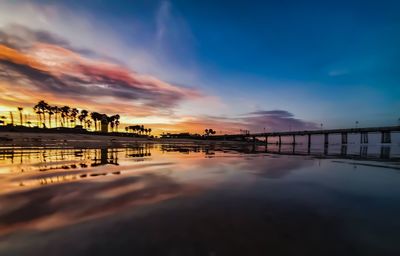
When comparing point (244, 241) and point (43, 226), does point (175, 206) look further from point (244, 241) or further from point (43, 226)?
point (43, 226)

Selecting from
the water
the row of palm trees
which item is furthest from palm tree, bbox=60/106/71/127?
the water

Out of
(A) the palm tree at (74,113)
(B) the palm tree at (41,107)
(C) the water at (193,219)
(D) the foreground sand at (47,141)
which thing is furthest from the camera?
(A) the palm tree at (74,113)

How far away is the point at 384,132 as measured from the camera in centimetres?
10819

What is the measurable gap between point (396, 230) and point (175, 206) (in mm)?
5113

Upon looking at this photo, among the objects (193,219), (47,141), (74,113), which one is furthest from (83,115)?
(193,219)

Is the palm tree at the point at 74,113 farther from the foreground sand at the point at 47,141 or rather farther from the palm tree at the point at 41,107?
the foreground sand at the point at 47,141

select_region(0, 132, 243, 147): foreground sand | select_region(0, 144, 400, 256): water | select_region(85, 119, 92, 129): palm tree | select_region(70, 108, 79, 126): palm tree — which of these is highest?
select_region(70, 108, 79, 126): palm tree

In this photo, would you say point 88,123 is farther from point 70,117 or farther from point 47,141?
point 47,141

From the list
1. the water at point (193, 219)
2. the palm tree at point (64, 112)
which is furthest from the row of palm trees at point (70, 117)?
the water at point (193, 219)

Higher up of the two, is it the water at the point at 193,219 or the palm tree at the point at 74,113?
the palm tree at the point at 74,113

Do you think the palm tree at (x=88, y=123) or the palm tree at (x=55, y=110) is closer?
the palm tree at (x=55, y=110)

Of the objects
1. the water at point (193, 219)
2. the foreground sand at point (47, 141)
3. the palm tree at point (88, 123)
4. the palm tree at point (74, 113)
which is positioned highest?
the palm tree at point (74, 113)

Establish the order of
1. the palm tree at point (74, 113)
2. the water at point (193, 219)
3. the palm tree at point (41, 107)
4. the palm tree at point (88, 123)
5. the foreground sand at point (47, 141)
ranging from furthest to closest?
the palm tree at point (88, 123)
the palm tree at point (74, 113)
the palm tree at point (41, 107)
the foreground sand at point (47, 141)
the water at point (193, 219)

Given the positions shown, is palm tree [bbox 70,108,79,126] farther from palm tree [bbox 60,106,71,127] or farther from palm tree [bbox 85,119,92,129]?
palm tree [bbox 85,119,92,129]
